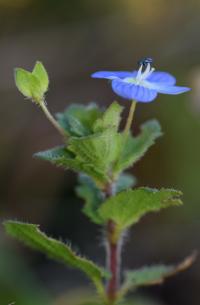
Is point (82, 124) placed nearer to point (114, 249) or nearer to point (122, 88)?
point (122, 88)

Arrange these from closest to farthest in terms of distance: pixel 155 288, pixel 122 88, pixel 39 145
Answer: pixel 122 88 < pixel 155 288 < pixel 39 145

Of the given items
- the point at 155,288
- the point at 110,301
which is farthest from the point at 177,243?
the point at 110,301

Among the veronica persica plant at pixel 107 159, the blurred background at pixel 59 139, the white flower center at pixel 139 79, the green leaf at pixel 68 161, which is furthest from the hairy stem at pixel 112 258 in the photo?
the blurred background at pixel 59 139

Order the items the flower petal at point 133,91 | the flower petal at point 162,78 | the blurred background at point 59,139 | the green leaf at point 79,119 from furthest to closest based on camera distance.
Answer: the blurred background at point 59,139, the flower petal at point 162,78, the green leaf at point 79,119, the flower petal at point 133,91

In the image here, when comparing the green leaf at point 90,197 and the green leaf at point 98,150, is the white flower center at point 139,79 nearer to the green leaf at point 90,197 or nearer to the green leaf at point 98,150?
the green leaf at point 98,150

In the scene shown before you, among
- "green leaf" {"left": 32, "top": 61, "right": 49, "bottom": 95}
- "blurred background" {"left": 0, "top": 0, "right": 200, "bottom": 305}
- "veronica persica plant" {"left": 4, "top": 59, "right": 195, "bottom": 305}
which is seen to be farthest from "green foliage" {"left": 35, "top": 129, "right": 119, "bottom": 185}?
"blurred background" {"left": 0, "top": 0, "right": 200, "bottom": 305}

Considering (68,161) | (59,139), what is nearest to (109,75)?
(68,161)
